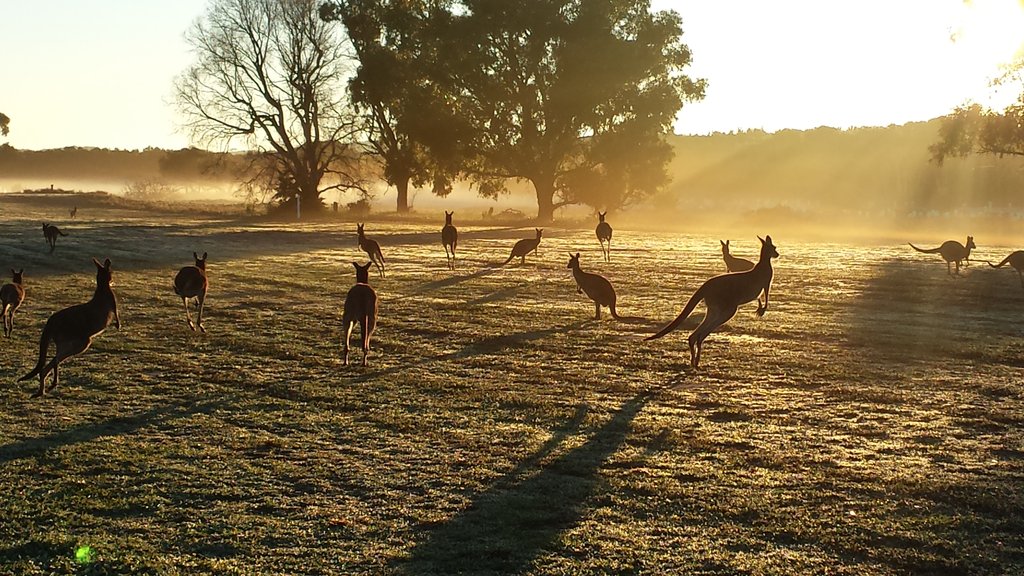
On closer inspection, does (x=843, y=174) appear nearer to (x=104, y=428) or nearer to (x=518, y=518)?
(x=104, y=428)

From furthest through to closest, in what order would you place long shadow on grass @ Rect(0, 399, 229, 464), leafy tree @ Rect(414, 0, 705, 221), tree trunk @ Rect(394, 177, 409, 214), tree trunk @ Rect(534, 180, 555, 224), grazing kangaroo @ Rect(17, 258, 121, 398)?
tree trunk @ Rect(394, 177, 409, 214), tree trunk @ Rect(534, 180, 555, 224), leafy tree @ Rect(414, 0, 705, 221), grazing kangaroo @ Rect(17, 258, 121, 398), long shadow on grass @ Rect(0, 399, 229, 464)

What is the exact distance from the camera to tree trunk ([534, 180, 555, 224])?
5734cm

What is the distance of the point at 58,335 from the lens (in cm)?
961

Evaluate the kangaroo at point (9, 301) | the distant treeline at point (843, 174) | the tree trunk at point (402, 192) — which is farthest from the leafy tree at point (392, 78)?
the kangaroo at point (9, 301)

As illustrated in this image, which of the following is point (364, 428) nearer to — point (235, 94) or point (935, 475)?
point (935, 475)

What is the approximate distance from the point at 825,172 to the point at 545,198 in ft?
230

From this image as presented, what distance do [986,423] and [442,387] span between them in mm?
6073

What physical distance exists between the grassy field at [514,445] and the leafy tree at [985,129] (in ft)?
83.1

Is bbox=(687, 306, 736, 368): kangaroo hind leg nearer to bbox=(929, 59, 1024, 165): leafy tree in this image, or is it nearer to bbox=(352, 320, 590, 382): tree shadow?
bbox=(352, 320, 590, 382): tree shadow

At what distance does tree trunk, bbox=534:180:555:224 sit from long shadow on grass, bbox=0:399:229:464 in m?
48.2

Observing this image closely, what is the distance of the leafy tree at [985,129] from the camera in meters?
37.4

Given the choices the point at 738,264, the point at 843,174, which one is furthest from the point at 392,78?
the point at 843,174

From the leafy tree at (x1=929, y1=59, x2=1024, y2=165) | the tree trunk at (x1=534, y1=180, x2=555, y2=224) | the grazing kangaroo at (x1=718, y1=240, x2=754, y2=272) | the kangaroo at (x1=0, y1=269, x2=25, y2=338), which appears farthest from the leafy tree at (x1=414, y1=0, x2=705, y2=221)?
the kangaroo at (x1=0, y1=269, x2=25, y2=338)

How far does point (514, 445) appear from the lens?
8.37 m
